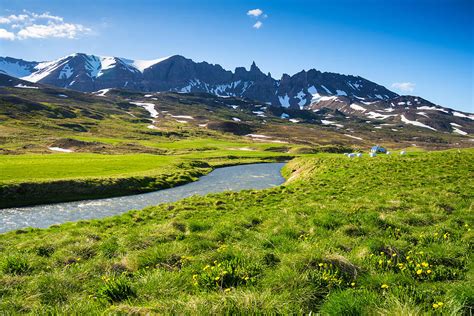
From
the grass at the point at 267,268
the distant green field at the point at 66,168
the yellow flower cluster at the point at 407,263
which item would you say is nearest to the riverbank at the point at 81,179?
the distant green field at the point at 66,168

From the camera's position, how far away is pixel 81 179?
Answer: 153 feet

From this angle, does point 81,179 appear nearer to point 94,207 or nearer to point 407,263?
point 94,207

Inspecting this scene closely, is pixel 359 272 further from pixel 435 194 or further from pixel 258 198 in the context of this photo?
pixel 258 198

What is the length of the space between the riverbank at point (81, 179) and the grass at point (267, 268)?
28.1 meters

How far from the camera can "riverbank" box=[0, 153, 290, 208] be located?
40.4 metres

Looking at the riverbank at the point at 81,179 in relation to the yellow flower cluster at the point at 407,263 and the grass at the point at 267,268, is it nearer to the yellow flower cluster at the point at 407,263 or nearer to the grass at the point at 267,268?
the grass at the point at 267,268

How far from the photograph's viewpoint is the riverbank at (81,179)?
40438mm

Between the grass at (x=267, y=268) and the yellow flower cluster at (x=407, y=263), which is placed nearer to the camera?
the grass at (x=267, y=268)

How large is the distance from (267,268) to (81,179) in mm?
45252

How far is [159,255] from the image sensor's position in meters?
10.1

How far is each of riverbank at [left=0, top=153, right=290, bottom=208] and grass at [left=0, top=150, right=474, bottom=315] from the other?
2809 centimetres

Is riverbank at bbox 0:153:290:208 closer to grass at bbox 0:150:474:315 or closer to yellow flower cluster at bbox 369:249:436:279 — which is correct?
grass at bbox 0:150:474:315

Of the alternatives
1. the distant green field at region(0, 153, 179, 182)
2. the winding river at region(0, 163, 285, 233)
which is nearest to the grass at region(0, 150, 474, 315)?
the winding river at region(0, 163, 285, 233)

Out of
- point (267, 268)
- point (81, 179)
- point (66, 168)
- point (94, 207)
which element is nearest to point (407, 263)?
point (267, 268)
